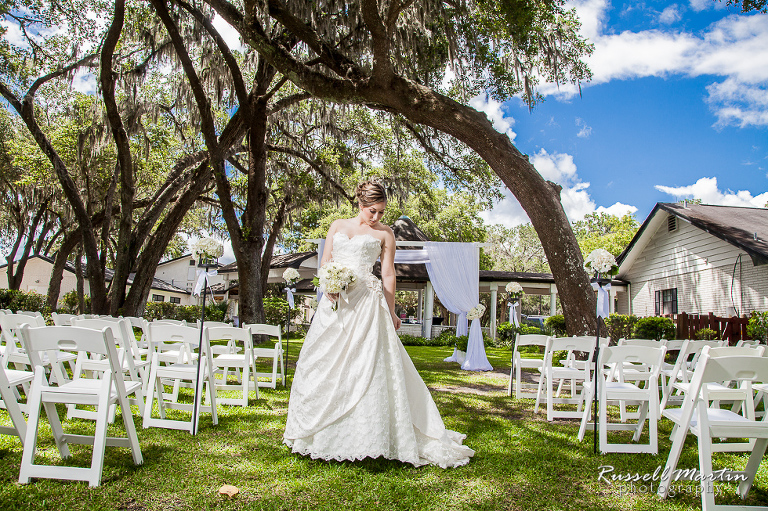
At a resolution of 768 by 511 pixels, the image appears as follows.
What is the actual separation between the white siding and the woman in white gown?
11.7 meters

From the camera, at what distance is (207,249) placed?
182 inches

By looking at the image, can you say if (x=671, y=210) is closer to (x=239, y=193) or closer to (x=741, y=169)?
(x=741, y=169)

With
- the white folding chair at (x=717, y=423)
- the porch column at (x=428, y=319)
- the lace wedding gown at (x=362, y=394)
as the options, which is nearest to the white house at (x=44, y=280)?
the porch column at (x=428, y=319)

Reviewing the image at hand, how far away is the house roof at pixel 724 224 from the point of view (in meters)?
11.6

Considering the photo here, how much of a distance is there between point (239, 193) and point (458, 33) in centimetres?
1248

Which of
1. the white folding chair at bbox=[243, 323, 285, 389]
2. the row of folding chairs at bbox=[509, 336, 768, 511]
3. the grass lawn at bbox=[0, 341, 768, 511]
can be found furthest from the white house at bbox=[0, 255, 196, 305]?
the row of folding chairs at bbox=[509, 336, 768, 511]

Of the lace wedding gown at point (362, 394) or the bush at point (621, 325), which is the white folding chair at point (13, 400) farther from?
the bush at point (621, 325)

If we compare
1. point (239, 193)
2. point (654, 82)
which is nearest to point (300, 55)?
point (239, 193)

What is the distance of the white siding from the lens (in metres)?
12.3

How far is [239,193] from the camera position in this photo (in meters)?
20.0

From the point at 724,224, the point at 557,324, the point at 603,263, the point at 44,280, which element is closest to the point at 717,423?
the point at 603,263

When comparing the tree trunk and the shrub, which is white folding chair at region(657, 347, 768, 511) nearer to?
the shrub

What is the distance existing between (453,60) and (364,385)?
7996mm

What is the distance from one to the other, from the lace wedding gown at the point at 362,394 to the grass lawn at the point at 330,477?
13 centimetres
